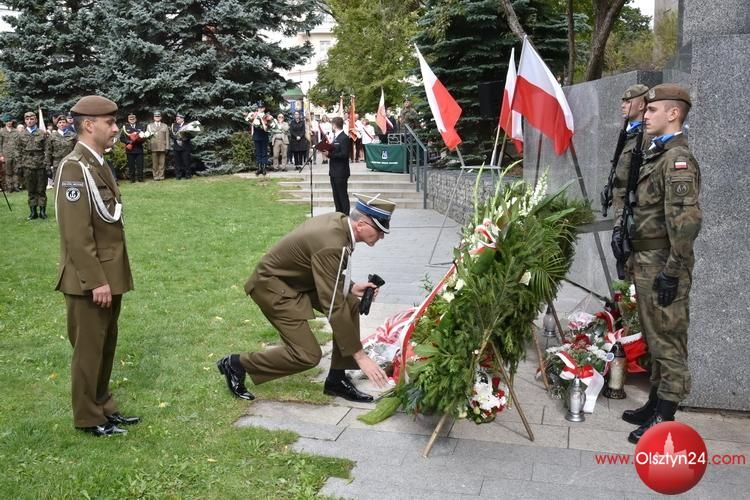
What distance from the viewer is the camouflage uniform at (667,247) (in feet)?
14.4

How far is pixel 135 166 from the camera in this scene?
22.5 metres

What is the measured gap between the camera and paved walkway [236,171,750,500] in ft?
13.5

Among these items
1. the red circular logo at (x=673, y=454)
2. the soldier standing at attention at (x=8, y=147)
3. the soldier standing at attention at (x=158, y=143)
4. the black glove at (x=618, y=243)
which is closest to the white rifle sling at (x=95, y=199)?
the black glove at (x=618, y=243)

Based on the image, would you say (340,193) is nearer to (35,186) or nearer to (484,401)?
(35,186)

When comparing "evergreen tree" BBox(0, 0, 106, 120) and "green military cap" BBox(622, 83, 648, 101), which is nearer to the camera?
"green military cap" BBox(622, 83, 648, 101)

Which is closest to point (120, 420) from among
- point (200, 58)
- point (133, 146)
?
point (133, 146)

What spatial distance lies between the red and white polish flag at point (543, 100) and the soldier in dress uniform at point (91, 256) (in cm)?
507

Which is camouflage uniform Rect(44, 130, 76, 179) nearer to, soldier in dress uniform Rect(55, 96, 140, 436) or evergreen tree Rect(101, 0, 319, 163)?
evergreen tree Rect(101, 0, 319, 163)

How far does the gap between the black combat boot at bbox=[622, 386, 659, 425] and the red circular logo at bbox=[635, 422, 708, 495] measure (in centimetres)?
275

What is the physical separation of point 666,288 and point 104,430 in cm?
374

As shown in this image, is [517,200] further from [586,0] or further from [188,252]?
[586,0]

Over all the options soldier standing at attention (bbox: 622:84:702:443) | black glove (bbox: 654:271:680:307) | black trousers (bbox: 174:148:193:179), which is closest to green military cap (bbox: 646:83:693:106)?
soldier standing at attention (bbox: 622:84:702:443)

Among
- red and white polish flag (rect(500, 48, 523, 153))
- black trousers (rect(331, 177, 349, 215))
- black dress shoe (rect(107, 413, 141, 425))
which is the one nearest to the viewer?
black dress shoe (rect(107, 413, 141, 425))

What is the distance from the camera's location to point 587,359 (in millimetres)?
5344
